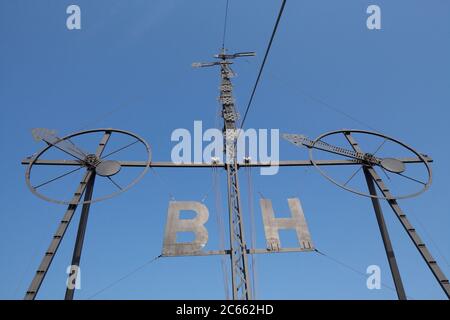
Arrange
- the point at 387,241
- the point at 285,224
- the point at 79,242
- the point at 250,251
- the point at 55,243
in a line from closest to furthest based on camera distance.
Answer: the point at 55,243, the point at 79,242, the point at 387,241, the point at 250,251, the point at 285,224

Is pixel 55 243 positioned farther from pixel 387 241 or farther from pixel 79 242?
pixel 387 241

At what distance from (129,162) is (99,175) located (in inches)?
75.8

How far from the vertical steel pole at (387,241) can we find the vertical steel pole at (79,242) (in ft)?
45.2

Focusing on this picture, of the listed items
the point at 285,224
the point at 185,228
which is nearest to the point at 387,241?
the point at 285,224

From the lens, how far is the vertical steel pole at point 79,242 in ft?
44.0

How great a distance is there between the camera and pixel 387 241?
54.5ft

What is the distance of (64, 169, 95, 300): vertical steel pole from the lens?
13406 millimetres

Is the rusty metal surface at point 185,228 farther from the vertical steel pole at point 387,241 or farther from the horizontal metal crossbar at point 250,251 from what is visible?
the vertical steel pole at point 387,241

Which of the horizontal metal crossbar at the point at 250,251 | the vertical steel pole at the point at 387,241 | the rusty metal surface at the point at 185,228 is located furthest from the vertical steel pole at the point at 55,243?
the vertical steel pole at the point at 387,241

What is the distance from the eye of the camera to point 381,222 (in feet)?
56.3

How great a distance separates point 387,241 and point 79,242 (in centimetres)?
1446

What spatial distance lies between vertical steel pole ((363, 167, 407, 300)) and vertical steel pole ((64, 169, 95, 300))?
13780 mm

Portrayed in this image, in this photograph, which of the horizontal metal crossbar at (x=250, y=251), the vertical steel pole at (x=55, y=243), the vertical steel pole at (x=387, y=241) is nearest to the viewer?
the vertical steel pole at (x=55, y=243)
